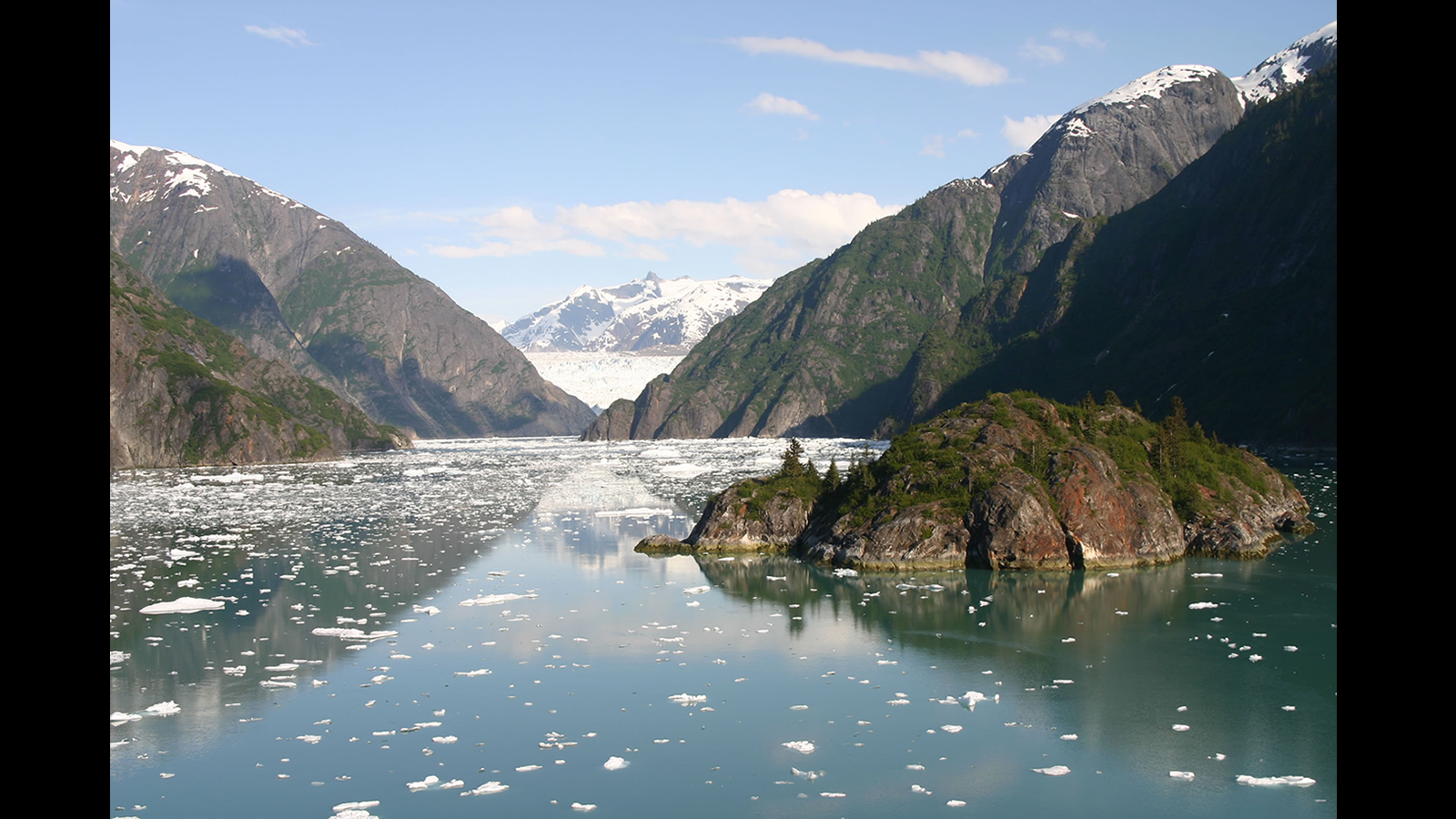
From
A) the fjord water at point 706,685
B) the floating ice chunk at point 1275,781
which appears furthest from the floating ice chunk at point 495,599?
the floating ice chunk at point 1275,781

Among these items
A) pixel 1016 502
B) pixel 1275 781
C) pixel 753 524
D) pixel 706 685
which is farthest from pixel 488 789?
pixel 753 524

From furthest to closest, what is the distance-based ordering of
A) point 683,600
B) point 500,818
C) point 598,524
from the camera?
point 598,524 → point 683,600 → point 500,818

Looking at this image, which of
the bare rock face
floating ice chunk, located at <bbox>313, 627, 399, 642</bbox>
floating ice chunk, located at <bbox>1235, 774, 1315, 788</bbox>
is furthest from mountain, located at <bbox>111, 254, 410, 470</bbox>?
floating ice chunk, located at <bbox>1235, 774, 1315, 788</bbox>

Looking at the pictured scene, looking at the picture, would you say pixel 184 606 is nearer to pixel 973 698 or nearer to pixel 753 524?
pixel 753 524

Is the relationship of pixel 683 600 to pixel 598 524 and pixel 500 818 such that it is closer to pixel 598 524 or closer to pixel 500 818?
pixel 500 818

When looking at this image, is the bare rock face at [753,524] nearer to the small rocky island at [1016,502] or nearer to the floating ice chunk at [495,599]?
the small rocky island at [1016,502]
